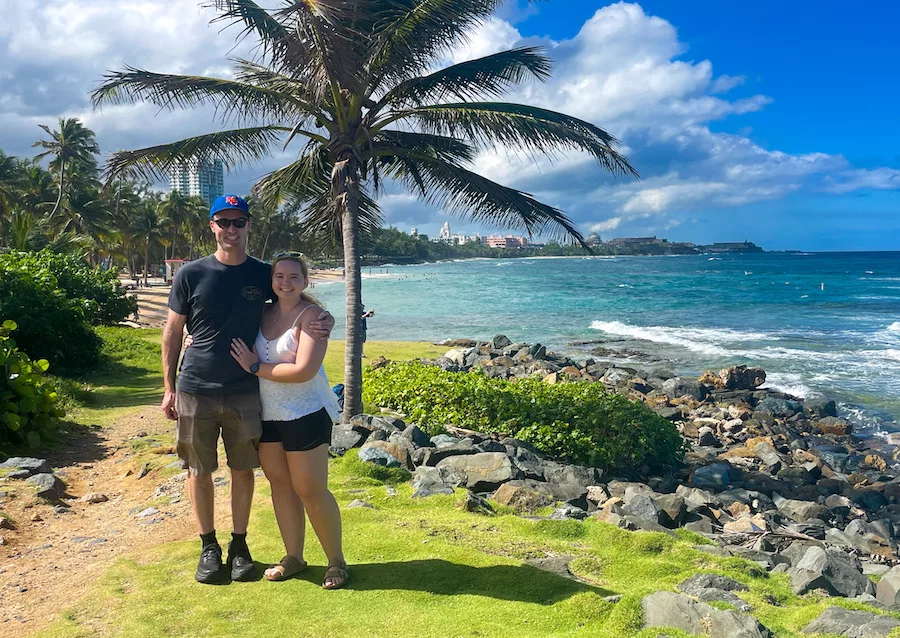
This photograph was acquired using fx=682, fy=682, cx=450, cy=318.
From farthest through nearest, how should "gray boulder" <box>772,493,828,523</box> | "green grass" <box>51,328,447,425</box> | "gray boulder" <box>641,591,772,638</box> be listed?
"green grass" <box>51,328,447,425</box> → "gray boulder" <box>772,493,828,523</box> → "gray boulder" <box>641,591,772,638</box>

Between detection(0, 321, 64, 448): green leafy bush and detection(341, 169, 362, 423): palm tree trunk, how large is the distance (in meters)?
3.41

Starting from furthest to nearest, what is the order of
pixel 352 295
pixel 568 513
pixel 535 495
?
pixel 352 295
pixel 535 495
pixel 568 513

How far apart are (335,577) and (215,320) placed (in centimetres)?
165

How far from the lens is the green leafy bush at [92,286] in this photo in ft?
52.6

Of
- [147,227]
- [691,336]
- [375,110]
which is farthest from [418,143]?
[147,227]

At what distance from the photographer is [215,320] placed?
390cm

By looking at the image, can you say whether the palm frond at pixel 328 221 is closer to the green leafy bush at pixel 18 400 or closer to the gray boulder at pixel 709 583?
the green leafy bush at pixel 18 400

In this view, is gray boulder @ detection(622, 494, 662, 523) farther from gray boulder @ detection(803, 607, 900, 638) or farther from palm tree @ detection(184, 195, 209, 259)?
palm tree @ detection(184, 195, 209, 259)

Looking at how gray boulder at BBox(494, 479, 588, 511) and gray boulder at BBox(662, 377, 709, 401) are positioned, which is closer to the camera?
gray boulder at BBox(494, 479, 588, 511)

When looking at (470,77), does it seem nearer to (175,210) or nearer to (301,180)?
(301,180)

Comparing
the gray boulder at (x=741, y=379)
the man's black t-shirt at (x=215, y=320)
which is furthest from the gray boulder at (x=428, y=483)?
the gray boulder at (x=741, y=379)

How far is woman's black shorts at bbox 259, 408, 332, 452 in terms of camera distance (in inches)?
151

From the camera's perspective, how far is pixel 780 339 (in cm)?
2761

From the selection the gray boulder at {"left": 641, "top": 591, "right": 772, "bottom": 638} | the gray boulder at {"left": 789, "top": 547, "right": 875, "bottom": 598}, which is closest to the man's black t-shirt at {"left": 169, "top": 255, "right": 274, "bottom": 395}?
the gray boulder at {"left": 641, "top": 591, "right": 772, "bottom": 638}
